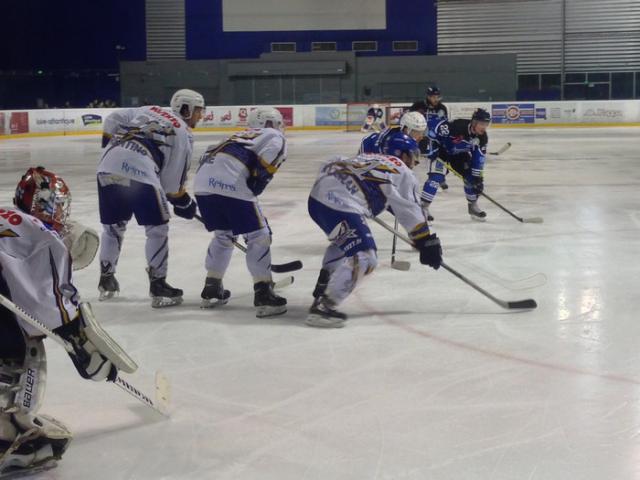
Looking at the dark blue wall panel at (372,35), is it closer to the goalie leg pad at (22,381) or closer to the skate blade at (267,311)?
the skate blade at (267,311)

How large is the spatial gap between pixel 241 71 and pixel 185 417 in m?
25.7

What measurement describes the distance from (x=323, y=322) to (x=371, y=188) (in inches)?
27.9

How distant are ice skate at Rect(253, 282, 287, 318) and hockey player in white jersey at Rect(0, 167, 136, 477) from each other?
82.7 inches

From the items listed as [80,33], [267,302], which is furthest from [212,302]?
[80,33]

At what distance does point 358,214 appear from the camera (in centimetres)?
454

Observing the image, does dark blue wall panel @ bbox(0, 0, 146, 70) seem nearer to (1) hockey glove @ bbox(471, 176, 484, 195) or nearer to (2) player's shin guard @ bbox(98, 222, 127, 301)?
(1) hockey glove @ bbox(471, 176, 484, 195)

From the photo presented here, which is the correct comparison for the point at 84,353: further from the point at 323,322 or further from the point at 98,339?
the point at 323,322

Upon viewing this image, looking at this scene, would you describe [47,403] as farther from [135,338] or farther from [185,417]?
[135,338]

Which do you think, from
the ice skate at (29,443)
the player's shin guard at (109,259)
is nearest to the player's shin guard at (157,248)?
the player's shin guard at (109,259)

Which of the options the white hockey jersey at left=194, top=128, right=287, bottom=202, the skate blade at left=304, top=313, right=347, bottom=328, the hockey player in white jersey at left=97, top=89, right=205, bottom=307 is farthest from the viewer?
the hockey player in white jersey at left=97, top=89, right=205, bottom=307

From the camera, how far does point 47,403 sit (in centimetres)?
338

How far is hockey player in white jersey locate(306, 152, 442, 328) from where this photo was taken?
14.6 ft

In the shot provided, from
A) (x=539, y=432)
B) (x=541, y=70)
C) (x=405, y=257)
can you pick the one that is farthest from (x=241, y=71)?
(x=539, y=432)

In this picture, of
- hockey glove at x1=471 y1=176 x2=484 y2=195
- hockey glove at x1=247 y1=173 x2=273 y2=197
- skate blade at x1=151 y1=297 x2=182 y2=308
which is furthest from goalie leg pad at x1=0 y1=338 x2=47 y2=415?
hockey glove at x1=471 y1=176 x2=484 y2=195
